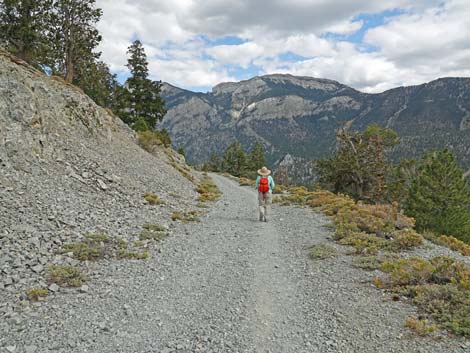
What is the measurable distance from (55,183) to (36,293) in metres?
7.08

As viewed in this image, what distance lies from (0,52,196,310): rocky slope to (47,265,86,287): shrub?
0.21 meters

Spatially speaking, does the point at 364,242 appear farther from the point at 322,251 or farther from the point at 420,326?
the point at 420,326

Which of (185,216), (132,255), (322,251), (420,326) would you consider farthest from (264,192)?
(420,326)

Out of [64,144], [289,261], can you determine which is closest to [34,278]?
[289,261]

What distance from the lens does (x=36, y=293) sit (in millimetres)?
6797

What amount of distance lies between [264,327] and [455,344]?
3177mm

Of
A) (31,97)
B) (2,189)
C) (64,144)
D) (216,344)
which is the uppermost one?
(31,97)

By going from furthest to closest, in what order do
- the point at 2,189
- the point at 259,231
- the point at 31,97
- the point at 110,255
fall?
1. the point at 31,97
2. the point at 259,231
3. the point at 2,189
4. the point at 110,255

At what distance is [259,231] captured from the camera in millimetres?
13617

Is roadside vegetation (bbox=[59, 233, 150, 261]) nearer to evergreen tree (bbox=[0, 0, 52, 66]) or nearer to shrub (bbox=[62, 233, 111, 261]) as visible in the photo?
shrub (bbox=[62, 233, 111, 261])

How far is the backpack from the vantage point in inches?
612

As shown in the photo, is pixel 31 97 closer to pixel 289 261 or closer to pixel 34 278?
pixel 34 278

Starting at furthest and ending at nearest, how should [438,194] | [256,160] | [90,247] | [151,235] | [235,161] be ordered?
[256,160] < [235,161] < [438,194] < [151,235] < [90,247]

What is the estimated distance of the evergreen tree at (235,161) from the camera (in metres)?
90.3
